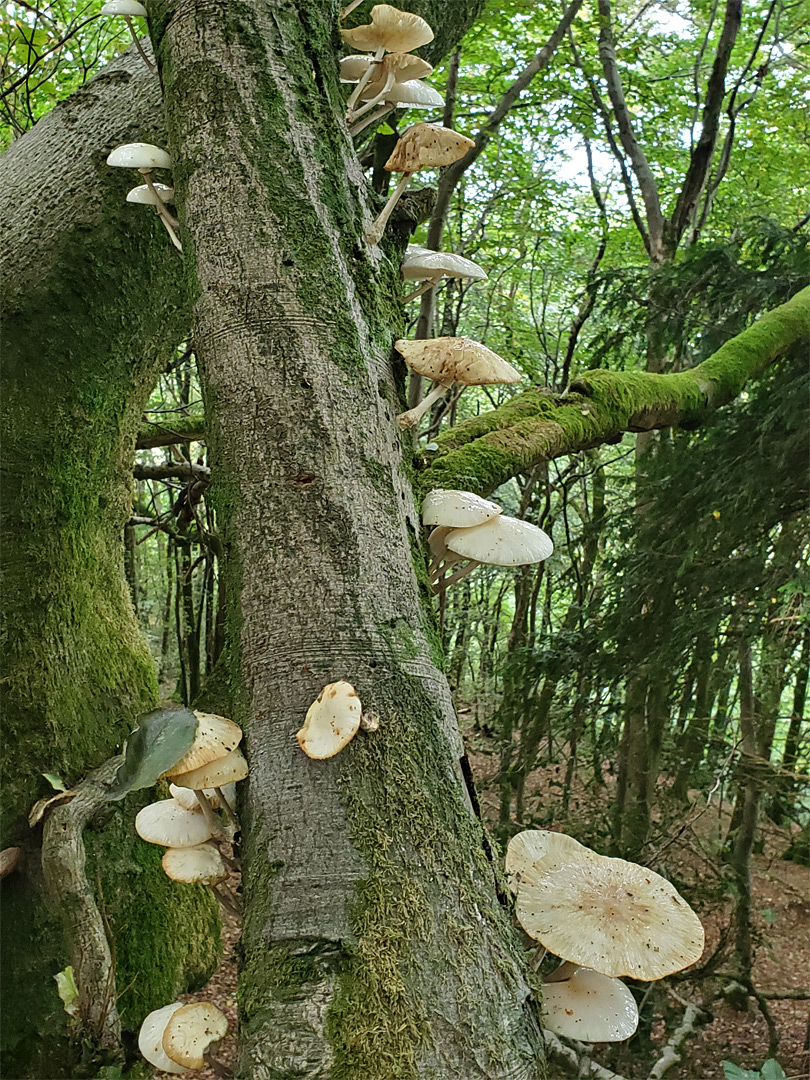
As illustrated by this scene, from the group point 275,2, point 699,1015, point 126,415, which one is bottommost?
point 699,1015

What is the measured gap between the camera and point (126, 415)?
12.3 ft

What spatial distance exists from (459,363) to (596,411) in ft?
4.73

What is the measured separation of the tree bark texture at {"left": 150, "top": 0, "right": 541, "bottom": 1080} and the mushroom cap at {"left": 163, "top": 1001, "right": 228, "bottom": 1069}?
22.0 inches

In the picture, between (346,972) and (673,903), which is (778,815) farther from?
(346,972)

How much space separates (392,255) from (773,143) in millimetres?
7713

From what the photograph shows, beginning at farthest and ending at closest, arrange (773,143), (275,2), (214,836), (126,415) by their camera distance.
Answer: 1. (773,143)
2. (126,415)
3. (275,2)
4. (214,836)

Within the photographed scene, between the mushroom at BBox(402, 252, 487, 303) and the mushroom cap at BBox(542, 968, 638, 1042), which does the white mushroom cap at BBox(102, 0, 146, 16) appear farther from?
the mushroom cap at BBox(542, 968, 638, 1042)

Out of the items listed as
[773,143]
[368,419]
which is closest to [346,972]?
[368,419]

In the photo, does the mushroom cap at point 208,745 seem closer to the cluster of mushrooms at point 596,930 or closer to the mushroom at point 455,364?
the cluster of mushrooms at point 596,930

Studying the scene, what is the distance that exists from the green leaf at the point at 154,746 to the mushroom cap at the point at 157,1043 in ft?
2.13

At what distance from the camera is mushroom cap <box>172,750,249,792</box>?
1.20m

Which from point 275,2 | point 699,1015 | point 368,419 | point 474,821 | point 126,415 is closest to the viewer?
point 474,821

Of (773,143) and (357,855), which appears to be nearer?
(357,855)

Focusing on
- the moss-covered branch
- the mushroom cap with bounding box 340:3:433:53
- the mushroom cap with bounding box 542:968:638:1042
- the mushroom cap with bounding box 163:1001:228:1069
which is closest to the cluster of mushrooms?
the mushroom cap with bounding box 542:968:638:1042
